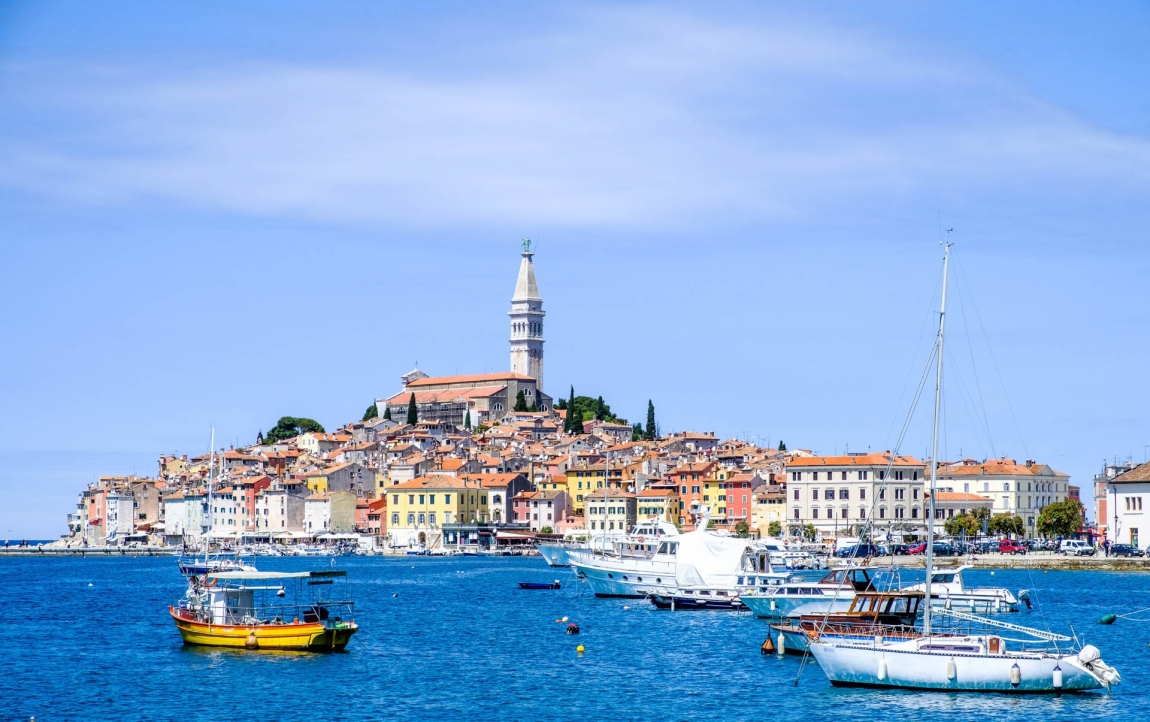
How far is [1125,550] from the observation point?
86562mm

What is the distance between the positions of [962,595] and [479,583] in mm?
28452

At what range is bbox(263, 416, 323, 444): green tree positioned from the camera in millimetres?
178125

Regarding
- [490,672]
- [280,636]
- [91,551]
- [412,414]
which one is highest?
[412,414]

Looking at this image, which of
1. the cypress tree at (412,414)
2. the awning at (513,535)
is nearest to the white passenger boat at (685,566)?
the awning at (513,535)

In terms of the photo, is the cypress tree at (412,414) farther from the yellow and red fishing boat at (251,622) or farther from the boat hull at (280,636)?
the boat hull at (280,636)

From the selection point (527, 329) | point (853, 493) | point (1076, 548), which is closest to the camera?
point (1076, 548)

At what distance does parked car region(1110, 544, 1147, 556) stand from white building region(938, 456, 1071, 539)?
1076 inches

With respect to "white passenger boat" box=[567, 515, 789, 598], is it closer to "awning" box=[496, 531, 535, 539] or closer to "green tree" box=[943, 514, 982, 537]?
"green tree" box=[943, 514, 982, 537]

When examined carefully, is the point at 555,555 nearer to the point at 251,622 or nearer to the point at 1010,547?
the point at 1010,547

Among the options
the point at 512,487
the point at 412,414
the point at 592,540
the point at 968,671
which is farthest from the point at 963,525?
the point at 968,671

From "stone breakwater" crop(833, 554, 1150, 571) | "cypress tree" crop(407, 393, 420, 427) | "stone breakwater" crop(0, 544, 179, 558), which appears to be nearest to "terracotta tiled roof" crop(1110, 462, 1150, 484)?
"stone breakwater" crop(833, 554, 1150, 571)

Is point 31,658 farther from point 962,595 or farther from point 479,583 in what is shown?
point 479,583

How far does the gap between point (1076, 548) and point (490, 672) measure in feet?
213

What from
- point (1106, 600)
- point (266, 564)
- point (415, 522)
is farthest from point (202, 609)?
point (415, 522)
